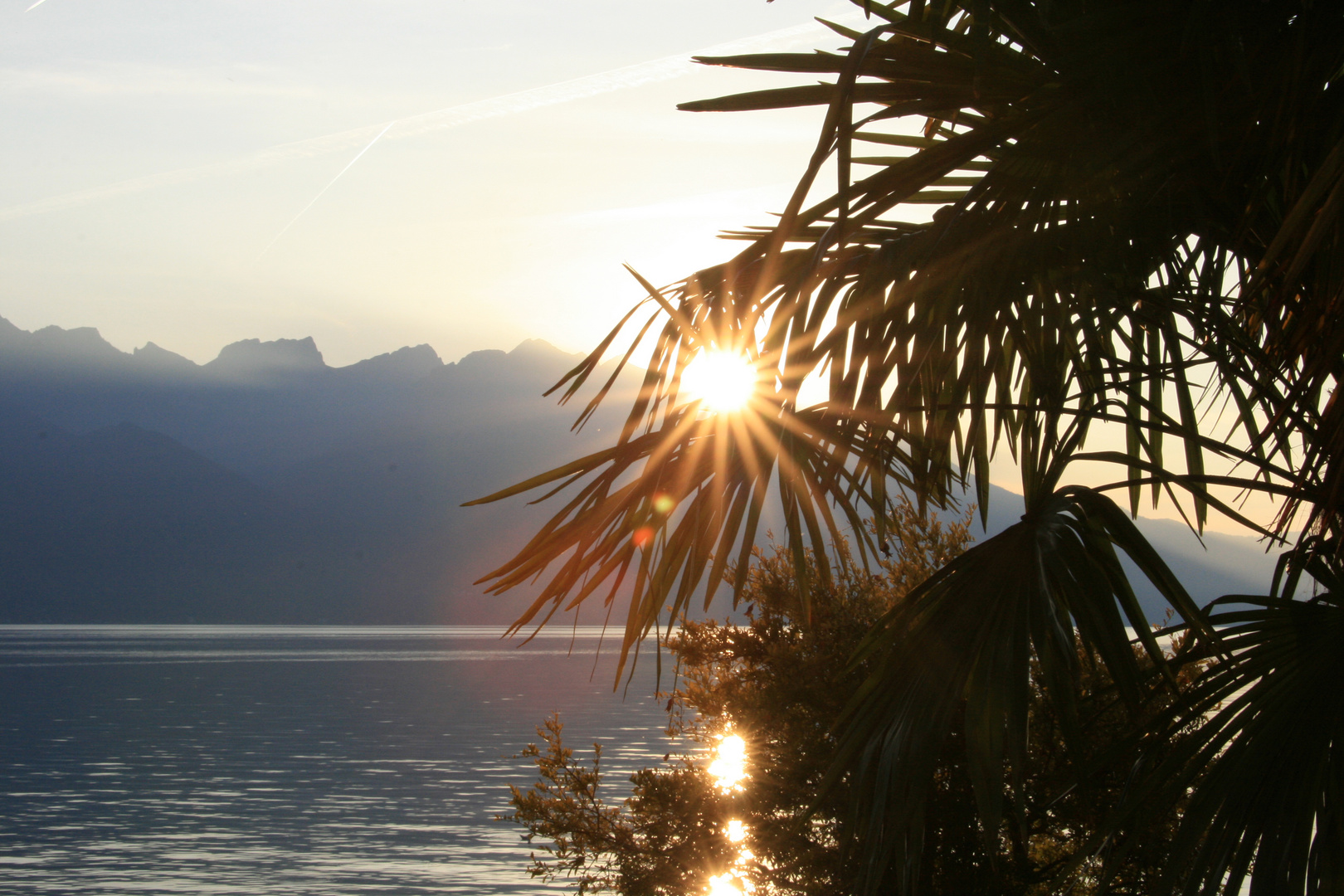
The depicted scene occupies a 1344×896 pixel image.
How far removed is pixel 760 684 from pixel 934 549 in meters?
1.93

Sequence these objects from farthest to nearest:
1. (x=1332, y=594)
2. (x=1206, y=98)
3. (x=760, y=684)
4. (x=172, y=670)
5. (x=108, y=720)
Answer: (x=172, y=670), (x=108, y=720), (x=760, y=684), (x=1332, y=594), (x=1206, y=98)

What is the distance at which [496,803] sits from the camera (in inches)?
1515

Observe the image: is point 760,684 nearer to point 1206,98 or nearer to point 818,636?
point 818,636

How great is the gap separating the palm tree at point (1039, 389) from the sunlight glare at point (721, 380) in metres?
0.04

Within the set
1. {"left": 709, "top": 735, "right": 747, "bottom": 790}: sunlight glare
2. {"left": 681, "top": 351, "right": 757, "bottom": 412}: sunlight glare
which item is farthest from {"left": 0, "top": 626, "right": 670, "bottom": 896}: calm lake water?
{"left": 681, "top": 351, "right": 757, "bottom": 412}: sunlight glare

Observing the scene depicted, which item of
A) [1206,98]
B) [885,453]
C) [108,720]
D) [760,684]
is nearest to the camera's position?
[1206,98]

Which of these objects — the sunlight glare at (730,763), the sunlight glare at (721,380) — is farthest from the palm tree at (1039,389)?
the sunlight glare at (730,763)

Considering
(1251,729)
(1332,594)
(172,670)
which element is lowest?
(172,670)

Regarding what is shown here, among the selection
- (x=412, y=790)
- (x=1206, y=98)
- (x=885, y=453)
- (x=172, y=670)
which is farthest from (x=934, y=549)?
(x=172, y=670)

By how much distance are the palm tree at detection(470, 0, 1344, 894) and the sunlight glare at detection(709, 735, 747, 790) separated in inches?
237

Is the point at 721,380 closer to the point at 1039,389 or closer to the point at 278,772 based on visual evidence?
the point at 1039,389

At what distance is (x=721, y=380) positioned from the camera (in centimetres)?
308

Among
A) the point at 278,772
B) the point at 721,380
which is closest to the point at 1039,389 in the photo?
the point at 721,380

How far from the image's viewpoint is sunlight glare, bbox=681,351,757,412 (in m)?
3.03
